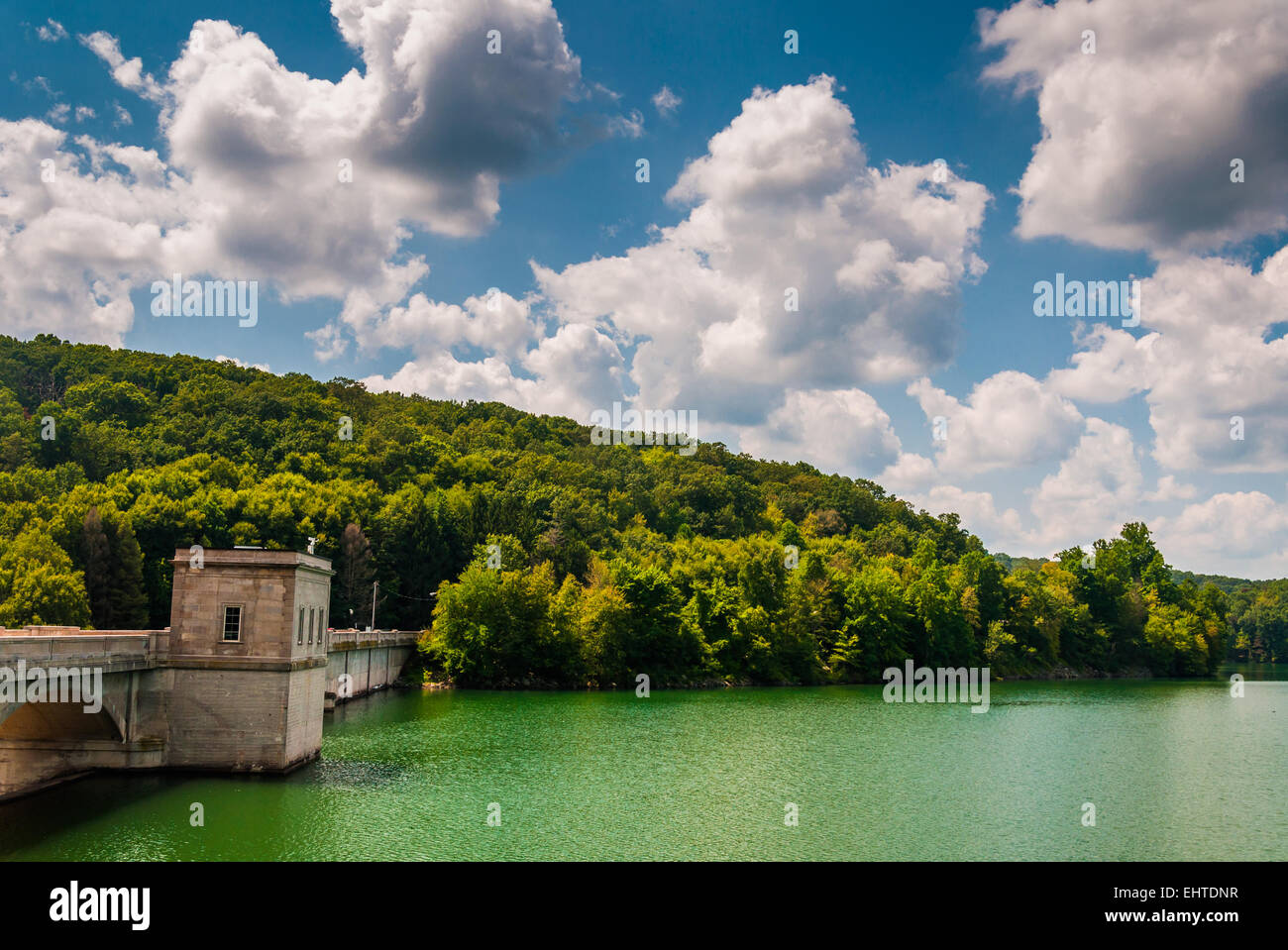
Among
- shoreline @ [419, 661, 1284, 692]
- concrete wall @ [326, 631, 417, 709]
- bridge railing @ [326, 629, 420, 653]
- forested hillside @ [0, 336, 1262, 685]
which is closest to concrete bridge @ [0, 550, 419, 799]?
bridge railing @ [326, 629, 420, 653]

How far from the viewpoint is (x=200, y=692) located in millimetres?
29141

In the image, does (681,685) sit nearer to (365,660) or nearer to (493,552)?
(493,552)

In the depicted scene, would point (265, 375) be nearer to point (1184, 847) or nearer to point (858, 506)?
point (858, 506)

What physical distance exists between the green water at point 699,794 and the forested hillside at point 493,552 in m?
18.1

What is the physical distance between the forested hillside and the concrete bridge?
64.6 ft

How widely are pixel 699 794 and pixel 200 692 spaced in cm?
1599

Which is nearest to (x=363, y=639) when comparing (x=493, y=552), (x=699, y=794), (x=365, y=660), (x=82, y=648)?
(x=365, y=660)

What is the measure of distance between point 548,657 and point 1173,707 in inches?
1669

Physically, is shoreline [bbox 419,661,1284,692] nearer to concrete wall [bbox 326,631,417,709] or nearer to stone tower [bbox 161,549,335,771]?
concrete wall [bbox 326,631,417,709]

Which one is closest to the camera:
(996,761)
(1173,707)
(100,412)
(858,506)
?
(996,761)

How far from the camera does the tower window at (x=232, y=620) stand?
2956 cm

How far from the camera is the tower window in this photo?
2956cm
